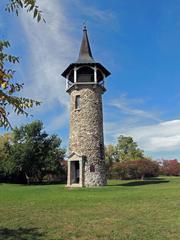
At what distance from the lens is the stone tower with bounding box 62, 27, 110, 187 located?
2408cm

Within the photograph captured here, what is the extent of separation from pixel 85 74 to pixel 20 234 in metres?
21.7

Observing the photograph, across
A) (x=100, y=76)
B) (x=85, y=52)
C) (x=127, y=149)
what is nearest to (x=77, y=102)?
(x=100, y=76)

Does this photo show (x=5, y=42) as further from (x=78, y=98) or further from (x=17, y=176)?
(x=17, y=176)

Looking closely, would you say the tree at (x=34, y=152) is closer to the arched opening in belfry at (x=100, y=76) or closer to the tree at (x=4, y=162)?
the tree at (x=4, y=162)

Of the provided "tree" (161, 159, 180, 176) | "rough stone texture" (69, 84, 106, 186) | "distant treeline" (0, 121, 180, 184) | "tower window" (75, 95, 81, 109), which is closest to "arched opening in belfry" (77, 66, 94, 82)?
"rough stone texture" (69, 84, 106, 186)

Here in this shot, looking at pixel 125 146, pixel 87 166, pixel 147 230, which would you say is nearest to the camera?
pixel 147 230

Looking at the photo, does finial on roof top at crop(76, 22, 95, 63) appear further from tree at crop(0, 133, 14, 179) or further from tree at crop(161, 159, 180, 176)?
tree at crop(161, 159, 180, 176)

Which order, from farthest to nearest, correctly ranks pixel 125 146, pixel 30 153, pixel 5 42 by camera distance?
pixel 125 146
pixel 30 153
pixel 5 42

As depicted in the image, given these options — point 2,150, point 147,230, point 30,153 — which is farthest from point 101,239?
point 2,150

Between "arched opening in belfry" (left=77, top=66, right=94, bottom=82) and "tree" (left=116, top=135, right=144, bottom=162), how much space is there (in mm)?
29405

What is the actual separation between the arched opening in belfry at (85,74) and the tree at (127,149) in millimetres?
29405

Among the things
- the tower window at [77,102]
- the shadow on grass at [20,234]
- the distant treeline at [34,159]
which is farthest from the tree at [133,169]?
the shadow on grass at [20,234]

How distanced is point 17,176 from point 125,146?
2342cm

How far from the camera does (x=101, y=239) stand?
20.8 feet
